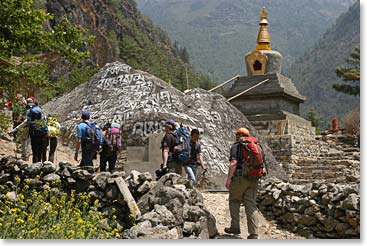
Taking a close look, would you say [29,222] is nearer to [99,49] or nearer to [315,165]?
[315,165]

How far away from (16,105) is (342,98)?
78261 mm

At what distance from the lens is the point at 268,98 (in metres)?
21.1

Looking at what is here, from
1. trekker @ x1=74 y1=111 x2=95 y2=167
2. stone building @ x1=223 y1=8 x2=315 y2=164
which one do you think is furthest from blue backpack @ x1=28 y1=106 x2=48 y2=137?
stone building @ x1=223 y1=8 x2=315 y2=164

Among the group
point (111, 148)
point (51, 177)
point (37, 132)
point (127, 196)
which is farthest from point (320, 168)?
point (51, 177)

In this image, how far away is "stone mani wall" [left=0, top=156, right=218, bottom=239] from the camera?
17.3 ft

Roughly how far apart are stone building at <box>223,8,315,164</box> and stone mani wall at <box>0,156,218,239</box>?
499 inches

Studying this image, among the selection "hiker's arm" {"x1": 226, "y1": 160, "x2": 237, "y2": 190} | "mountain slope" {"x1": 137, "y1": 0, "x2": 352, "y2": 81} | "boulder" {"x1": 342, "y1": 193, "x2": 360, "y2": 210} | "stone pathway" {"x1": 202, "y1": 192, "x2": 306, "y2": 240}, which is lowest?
"stone pathway" {"x1": 202, "y1": 192, "x2": 306, "y2": 240}

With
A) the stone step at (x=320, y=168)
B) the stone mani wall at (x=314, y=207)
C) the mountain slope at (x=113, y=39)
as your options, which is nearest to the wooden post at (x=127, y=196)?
the stone mani wall at (x=314, y=207)

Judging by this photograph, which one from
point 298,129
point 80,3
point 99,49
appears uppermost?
point 80,3

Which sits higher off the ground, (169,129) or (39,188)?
(169,129)

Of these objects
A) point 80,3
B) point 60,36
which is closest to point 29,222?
point 60,36

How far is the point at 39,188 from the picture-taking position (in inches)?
266

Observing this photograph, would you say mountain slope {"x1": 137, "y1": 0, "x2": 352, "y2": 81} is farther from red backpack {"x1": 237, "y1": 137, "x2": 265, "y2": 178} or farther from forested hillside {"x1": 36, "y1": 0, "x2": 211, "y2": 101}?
red backpack {"x1": 237, "y1": 137, "x2": 265, "y2": 178}

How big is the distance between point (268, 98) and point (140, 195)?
50.5 feet
